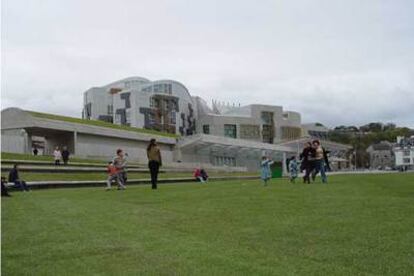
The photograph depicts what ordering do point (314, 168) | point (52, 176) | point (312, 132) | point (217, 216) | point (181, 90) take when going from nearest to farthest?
point (217, 216)
point (314, 168)
point (52, 176)
point (181, 90)
point (312, 132)

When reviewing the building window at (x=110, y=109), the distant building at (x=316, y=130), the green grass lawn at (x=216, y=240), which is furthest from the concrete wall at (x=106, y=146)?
the distant building at (x=316, y=130)

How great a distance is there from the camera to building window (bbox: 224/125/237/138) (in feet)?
385

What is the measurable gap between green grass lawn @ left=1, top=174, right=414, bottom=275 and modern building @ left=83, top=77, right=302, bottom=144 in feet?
279

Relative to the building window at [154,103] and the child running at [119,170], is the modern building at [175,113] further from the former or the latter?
the child running at [119,170]

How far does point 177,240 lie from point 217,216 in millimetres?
2746

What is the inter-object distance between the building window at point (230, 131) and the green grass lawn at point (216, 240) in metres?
105

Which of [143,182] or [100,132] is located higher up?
[100,132]

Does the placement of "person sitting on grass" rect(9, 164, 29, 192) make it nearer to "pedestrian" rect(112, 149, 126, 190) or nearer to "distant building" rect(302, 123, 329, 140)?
"pedestrian" rect(112, 149, 126, 190)

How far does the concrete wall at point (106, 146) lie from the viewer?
5678 centimetres

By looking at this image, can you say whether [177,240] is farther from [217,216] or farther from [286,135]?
[286,135]

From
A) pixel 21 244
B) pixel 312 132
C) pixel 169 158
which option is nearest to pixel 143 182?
pixel 21 244

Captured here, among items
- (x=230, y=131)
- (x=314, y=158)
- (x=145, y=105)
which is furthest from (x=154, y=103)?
(x=314, y=158)

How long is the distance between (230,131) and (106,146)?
5984cm

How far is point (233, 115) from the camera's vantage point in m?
122
